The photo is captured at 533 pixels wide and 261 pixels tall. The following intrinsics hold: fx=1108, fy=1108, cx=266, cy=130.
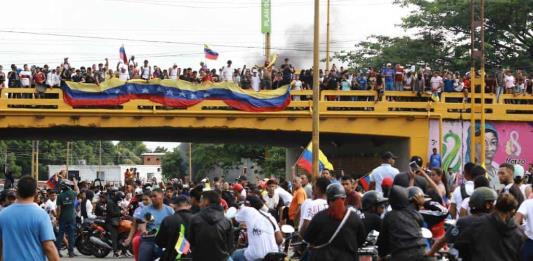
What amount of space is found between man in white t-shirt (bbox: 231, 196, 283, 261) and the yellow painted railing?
2450cm

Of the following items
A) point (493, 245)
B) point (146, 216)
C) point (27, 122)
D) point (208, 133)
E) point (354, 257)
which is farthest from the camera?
point (208, 133)

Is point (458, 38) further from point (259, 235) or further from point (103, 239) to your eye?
point (259, 235)

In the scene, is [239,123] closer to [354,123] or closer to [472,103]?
[354,123]

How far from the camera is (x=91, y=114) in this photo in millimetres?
37281

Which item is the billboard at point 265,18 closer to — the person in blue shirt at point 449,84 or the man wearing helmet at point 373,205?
the person in blue shirt at point 449,84

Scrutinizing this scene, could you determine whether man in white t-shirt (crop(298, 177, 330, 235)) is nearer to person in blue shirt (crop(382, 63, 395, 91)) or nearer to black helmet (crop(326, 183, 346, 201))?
black helmet (crop(326, 183, 346, 201))

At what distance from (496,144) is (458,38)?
64.2 ft

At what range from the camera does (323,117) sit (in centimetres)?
3791

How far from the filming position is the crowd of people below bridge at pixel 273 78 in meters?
36.8

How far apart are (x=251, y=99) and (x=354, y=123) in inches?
145

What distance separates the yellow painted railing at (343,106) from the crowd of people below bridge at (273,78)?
0.25 m

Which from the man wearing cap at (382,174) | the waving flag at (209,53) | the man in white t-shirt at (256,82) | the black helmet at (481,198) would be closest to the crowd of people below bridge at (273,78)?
the man in white t-shirt at (256,82)

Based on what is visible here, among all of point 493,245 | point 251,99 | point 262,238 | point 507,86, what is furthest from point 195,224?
point 507,86

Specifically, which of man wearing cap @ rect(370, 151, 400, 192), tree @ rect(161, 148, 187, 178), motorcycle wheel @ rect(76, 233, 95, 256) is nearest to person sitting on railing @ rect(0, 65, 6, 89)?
motorcycle wheel @ rect(76, 233, 95, 256)
